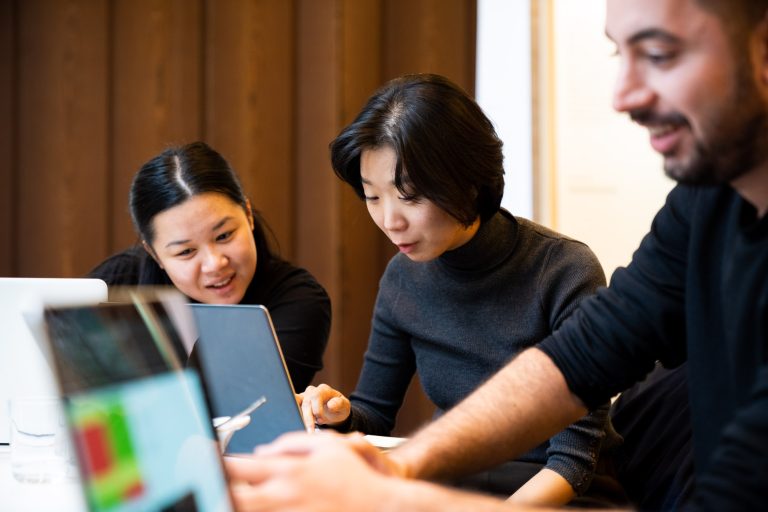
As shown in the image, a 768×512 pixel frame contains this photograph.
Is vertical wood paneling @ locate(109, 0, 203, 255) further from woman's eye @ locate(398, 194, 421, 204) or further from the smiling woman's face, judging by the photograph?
woman's eye @ locate(398, 194, 421, 204)

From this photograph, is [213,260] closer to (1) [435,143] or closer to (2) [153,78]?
(1) [435,143]

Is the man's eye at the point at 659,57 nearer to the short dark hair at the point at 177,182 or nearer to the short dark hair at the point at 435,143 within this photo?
the short dark hair at the point at 435,143

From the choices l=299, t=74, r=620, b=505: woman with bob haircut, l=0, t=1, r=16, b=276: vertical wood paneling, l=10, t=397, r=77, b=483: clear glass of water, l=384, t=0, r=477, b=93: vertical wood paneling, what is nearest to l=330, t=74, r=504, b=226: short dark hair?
l=299, t=74, r=620, b=505: woman with bob haircut

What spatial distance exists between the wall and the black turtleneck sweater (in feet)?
3.11

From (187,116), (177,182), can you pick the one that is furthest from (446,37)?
(177,182)

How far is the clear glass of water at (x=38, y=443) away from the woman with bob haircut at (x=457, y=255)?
1.41ft

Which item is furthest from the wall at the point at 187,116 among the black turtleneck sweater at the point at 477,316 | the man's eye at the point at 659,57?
the man's eye at the point at 659,57

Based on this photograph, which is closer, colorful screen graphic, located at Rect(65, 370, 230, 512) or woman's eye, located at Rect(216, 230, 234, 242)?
colorful screen graphic, located at Rect(65, 370, 230, 512)

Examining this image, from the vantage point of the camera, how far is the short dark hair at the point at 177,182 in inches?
79.0

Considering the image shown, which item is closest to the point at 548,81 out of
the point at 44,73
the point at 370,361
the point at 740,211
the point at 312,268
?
the point at 312,268

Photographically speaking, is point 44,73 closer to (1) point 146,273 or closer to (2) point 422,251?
(1) point 146,273

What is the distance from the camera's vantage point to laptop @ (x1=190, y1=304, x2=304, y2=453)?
128 cm

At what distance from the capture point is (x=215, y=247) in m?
1.99

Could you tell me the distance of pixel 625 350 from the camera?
113cm
